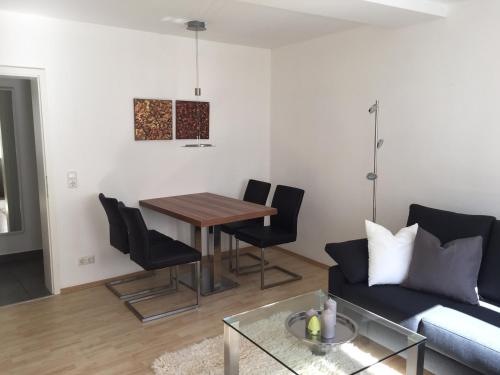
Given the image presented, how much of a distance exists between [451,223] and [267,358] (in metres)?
1.59

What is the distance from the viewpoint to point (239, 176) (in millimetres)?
5094

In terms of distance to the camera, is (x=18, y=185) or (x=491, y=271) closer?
(x=491, y=271)

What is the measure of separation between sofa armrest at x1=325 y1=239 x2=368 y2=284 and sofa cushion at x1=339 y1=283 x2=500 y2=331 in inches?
2.6

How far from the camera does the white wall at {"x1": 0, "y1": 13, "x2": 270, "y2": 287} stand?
12.4 ft

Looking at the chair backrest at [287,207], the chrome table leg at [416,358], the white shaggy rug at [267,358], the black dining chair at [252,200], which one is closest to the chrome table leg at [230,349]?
the white shaggy rug at [267,358]

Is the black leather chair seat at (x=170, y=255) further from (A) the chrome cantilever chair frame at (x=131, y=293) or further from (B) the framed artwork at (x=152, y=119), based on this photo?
(B) the framed artwork at (x=152, y=119)

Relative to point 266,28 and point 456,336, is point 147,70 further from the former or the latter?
point 456,336

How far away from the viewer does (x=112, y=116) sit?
4102 millimetres

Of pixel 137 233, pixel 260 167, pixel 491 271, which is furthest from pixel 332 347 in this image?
pixel 260 167

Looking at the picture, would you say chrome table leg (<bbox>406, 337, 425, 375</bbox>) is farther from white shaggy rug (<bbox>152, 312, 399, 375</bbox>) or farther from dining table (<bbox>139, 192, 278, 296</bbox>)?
dining table (<bbox>139, 192, 278, 296</bbox>)

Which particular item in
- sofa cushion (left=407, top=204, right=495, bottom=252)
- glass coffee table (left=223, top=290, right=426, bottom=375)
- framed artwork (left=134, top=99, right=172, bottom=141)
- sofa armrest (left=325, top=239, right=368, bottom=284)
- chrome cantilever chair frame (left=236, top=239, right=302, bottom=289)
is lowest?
chrome cantilever chair frame (left=236, top=239, right=302, bottom=289)

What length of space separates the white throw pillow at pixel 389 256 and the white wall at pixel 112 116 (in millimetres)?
2278

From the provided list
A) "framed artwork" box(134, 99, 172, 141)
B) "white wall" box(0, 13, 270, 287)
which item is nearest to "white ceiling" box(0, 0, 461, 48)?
"white wall" box(0, 13, 270, 287)

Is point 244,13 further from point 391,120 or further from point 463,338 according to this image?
point 463,338
